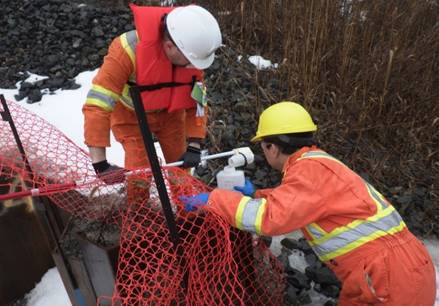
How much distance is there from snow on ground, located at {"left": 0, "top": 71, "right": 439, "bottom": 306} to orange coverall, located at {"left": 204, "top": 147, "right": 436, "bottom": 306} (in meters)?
1.09

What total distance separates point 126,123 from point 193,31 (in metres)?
0.85

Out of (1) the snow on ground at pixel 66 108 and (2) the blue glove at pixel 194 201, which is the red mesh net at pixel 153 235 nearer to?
(2) the blue glove at pixel 194 201

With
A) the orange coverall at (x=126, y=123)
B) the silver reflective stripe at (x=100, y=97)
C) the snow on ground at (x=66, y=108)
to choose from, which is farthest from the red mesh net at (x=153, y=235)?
the snow on ground at (x=66, y=108)

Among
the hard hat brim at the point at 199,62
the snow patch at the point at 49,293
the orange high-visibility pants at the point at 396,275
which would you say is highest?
the hard hat brim at the point at 199,62

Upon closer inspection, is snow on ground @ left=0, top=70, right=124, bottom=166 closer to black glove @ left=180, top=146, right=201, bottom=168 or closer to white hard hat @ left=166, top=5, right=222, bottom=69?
black glove @ left=180, top=146, right=201, bottom=168

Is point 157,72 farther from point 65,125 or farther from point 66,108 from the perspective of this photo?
point 66,108

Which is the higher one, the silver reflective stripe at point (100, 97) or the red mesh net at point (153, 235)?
the silver reflective stripe at point (100, 97)

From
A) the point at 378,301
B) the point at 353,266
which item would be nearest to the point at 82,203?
the point at 353,266

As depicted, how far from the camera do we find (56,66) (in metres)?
5.13

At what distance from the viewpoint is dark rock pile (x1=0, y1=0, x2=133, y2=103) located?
5.00m

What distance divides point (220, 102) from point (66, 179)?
2415 millimetres

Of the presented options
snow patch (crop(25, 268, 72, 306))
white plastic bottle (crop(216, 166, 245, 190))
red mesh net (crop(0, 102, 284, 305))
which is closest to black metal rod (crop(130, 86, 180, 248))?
red mesh net (crop(0, 102, 284, 305))

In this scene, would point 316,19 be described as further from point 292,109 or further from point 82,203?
point 82,203

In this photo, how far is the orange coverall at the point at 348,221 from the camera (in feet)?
5.43
